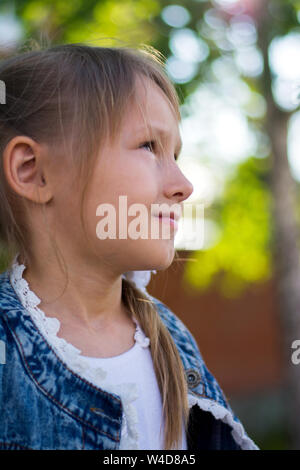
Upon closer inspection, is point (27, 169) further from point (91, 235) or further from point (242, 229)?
point (242, 229)

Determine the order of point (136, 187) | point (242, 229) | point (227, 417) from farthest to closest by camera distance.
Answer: point (242, 229), point (227, 417), point (136, 187)

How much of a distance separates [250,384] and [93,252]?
687cm

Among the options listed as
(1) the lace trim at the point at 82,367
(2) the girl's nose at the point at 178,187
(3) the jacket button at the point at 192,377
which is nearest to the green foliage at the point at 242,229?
(3) the jacket button at the point at 192,377

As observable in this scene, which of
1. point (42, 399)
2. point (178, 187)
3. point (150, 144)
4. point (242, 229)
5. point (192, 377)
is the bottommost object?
point (42, 399)

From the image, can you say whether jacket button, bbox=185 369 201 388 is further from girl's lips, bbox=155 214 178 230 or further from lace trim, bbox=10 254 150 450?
girl's lips, bbox=155 214 178 230

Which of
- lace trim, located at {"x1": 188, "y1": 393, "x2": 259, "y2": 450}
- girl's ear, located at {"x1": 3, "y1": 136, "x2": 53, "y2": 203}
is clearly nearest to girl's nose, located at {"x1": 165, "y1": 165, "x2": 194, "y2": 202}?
girl's ear, located at {"x1": 3, "y1": 136, "x2": 53, "y2": 203}

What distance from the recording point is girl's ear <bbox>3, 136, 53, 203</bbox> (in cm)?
131

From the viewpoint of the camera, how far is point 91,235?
1296 millimetres

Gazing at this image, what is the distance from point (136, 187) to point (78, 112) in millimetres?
233

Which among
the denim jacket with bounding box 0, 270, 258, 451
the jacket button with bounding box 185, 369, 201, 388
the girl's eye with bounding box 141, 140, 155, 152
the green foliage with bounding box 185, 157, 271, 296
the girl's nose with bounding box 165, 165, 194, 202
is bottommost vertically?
the denim jacket with bounding box 0, 270, 258, 451

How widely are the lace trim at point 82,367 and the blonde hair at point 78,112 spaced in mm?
108

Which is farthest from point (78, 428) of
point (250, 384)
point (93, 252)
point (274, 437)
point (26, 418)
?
point (250, 384)

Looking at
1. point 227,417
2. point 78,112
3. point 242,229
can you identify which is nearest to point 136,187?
point 78,112

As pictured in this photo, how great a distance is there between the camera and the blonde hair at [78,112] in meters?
1.29
